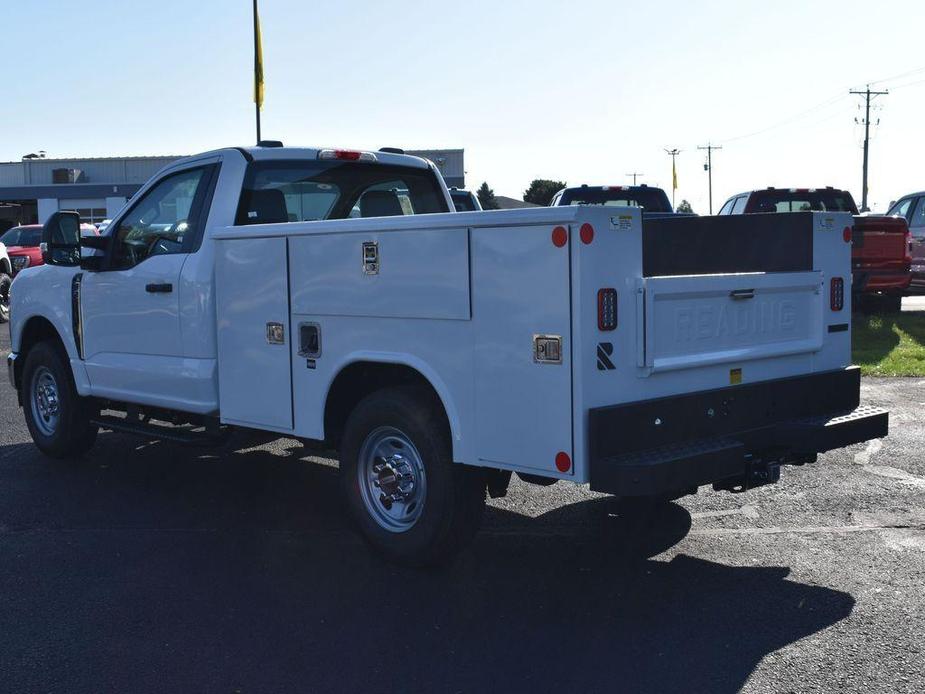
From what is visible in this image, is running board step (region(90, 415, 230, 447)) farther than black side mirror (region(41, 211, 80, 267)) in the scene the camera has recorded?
No

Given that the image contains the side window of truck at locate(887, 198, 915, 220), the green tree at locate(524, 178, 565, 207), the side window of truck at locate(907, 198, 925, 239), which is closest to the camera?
the side window of truck at locate(907, 198, 925, 239)

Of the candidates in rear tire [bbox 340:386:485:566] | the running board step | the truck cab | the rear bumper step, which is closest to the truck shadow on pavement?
rear tire [bbox 340:386:485:566]

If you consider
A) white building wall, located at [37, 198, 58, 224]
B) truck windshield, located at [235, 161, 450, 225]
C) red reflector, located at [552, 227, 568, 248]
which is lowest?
red reflector, located at [552, 227, 568, 248]

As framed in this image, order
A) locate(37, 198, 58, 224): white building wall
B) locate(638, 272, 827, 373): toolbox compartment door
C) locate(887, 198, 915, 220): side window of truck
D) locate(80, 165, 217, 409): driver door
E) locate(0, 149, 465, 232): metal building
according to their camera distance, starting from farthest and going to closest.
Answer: locate(37, 198, 58, 224): white building wall
locate(0, 149, 465, 232): metal building
locate(887, 198, 915, 220): side window of truck
locate(80, 165, 217, 409): driver door
locate(638, 272, 827, 373): toolbox compartment door

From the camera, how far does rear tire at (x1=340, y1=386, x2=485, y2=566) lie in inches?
216

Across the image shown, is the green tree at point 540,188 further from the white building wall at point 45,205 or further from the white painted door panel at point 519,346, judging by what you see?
the white painted door panel at point 519,346

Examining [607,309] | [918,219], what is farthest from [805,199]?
[607,309]

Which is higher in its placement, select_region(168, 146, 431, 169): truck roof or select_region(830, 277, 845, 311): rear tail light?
select_region(168, 146, 431, 169): truck roof

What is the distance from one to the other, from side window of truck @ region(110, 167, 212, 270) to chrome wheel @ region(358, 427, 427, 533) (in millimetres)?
2157

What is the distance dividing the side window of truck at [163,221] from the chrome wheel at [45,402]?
4.95 feet

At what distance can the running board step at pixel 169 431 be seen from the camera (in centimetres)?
714

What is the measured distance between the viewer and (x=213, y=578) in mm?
5750

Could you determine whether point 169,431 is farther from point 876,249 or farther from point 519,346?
point 876,249

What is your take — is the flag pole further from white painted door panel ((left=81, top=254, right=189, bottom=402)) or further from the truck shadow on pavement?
the truck shadow on pavement
